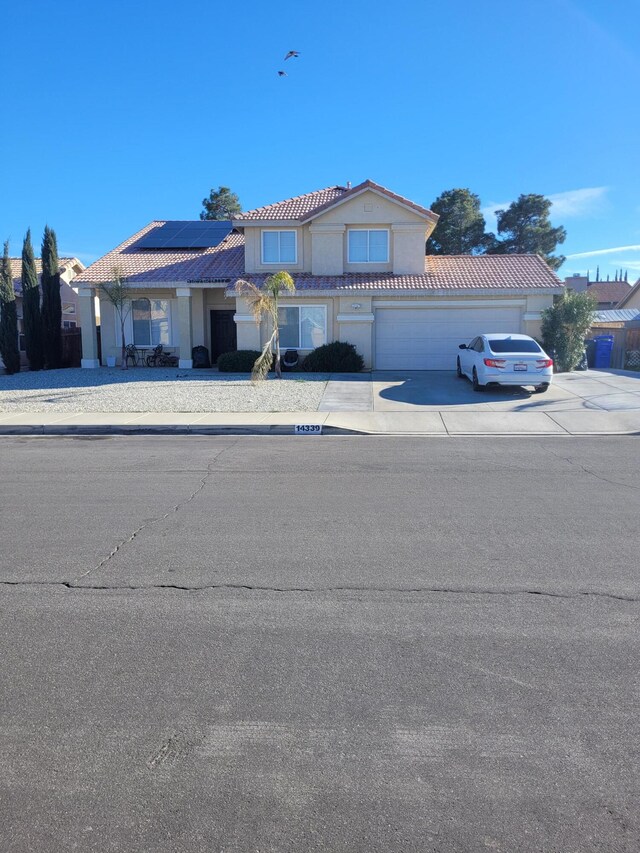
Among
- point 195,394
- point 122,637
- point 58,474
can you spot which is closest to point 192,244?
point 195,394

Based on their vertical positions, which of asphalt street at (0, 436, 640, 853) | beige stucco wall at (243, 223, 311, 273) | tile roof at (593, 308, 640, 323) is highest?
beige stucco wall at (243, 223, 311, 273)

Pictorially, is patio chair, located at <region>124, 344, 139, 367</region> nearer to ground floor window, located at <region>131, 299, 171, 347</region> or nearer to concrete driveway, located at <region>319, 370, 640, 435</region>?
ground floor window, located at <region>131, 299, 171, 347</region>

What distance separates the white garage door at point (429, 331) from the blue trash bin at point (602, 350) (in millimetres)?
4360

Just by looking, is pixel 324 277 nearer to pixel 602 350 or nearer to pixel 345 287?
pixel 345 287

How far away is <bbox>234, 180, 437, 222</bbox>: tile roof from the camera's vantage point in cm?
2434

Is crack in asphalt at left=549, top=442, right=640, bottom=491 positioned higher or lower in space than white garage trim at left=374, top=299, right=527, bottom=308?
lower

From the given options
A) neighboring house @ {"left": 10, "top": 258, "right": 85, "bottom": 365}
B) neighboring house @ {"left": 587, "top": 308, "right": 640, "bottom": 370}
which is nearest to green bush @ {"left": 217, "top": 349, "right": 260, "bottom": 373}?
neighboring house @ {"left": 587, "top": 308, "right": 640, "bottom": 370}

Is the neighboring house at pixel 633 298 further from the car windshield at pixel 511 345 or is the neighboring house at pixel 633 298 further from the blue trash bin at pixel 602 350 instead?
the car windshield at pixel 511 345

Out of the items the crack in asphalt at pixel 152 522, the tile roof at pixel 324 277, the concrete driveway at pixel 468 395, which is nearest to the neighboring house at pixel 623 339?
the tile roof at pixel 324 277

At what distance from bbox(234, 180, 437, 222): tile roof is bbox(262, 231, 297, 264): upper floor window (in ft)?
2.17

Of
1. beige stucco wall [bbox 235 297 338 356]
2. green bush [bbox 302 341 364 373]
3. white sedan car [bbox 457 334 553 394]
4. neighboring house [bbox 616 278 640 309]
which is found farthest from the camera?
neighboring house [bbox 616 278 640 309]

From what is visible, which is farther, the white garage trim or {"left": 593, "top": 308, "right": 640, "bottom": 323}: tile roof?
{"left": 593, "top": 308, "right": 640, "bottom": 323}: tile roof

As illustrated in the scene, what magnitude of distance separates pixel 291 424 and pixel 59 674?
9794 mm

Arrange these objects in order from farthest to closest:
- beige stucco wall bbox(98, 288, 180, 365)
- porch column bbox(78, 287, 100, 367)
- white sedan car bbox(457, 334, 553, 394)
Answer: beige stucco wall bbox(98, 288, 180, 365) < porch column bbox(78, 287, 100, 367) < white sedan car bbox(457, 334, 553, 394)
